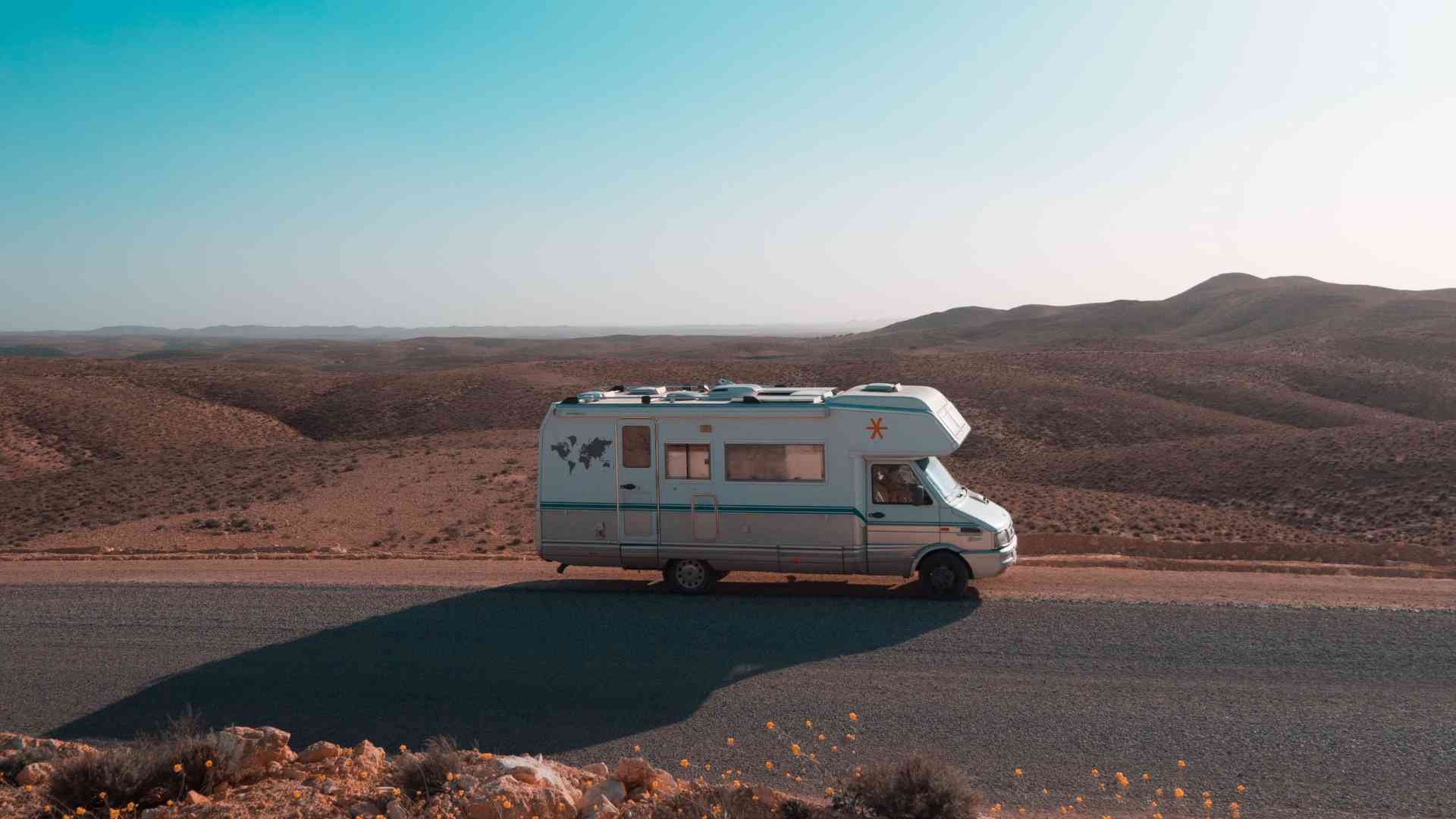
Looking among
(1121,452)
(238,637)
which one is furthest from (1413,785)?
(1121,452)

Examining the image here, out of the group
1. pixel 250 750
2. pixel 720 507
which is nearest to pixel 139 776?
pixel 250 750

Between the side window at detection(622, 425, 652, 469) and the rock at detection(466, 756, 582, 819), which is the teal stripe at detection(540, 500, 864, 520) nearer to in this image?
the side window at detection(622, 425, 652, 469)

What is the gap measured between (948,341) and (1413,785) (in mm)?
115239

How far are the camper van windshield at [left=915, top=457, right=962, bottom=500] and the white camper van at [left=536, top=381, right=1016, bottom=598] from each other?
3cm

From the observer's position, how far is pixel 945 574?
13125mm

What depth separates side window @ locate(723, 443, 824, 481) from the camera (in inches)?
526

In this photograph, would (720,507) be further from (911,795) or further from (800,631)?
(911,795)

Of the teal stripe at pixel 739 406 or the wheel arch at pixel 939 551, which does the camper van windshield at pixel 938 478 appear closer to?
the wheel arch at pixel 939 551

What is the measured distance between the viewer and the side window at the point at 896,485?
13.2 meters

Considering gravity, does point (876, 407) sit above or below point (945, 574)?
above

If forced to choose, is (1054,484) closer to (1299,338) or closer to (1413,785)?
(1413,785)

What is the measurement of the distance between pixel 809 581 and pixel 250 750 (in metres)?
8.31

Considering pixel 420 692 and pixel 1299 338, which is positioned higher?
pixel 1299 338

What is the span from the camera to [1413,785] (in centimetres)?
761
